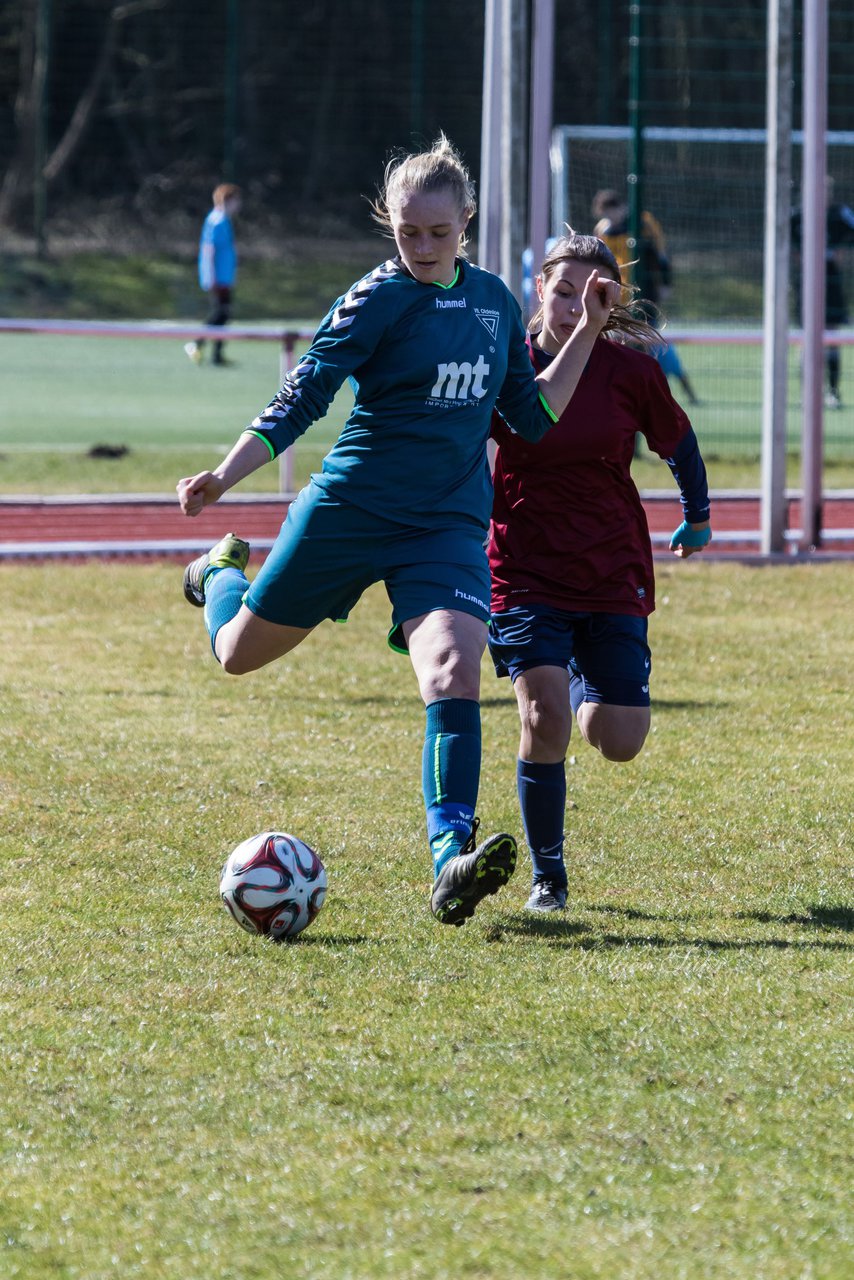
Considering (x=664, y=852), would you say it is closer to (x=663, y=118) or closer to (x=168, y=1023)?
(x=168, y=1023)

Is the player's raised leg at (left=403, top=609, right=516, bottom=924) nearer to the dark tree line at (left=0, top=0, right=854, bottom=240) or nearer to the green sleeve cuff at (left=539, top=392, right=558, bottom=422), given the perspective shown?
the green sleeve cuff at (left=539, top=392, right=558, bottom=422)

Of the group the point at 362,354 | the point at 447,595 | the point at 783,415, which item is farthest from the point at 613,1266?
the point at 783,415

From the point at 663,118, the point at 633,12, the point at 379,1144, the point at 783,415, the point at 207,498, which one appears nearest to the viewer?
the point at 379,1144

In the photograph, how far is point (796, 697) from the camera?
301 inches

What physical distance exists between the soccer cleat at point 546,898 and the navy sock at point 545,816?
1 cm

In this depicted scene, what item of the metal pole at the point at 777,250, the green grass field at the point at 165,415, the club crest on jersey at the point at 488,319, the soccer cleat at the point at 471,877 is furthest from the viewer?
the green grass field at the point at 165,415

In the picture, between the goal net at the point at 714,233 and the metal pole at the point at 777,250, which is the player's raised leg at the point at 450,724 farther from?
the goal net at the point at 714,233

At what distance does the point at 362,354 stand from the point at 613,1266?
2483 millimetres

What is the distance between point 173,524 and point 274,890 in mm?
8903

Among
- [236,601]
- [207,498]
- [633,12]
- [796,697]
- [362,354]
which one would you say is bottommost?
[796,697]

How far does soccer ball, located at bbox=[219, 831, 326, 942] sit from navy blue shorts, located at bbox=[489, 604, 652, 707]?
0.82m

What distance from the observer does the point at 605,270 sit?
500 centimetres

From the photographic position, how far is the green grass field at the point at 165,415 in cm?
1605

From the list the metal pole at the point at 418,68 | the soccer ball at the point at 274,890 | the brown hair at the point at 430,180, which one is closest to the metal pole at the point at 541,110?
the brown hair at the point at 430,180
